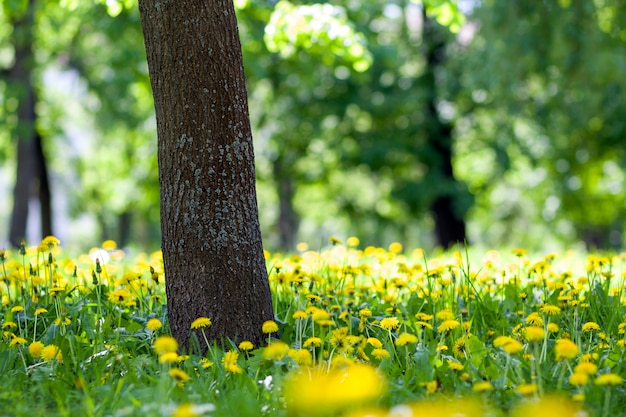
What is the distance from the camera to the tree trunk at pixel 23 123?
40.4 ft

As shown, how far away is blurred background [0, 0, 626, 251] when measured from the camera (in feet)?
33.3

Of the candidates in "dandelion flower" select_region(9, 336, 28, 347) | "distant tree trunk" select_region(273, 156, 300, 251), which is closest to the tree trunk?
"distant tree trunk" select_region(273, 156, 300, 251)

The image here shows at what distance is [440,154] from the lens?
14.8 metres

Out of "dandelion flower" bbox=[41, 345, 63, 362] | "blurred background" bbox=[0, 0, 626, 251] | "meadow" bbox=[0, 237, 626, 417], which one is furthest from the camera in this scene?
"blurred background" bbox=[0, 0, 626, 251]

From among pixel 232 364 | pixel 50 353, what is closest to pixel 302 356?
pixel 232 364

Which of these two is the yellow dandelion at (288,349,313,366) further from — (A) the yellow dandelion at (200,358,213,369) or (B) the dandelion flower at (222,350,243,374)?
(A) the yellow dandelion at (200,358,213,369)

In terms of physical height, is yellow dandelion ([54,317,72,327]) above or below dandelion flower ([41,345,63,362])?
above

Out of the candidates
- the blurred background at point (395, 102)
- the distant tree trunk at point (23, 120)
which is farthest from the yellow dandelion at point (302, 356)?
the distant tree trunk at point (23, 120)

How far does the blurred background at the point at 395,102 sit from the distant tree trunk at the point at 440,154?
0.10 ft

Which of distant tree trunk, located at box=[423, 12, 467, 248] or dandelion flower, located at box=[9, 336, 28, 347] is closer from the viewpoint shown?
dandelion flower, located at box=[9, 336, 28, 347]

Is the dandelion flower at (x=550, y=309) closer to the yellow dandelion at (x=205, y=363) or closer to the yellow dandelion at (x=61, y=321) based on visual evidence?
the yellow dandelion at (x=205, y=363)

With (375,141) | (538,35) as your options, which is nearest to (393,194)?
(375,141)

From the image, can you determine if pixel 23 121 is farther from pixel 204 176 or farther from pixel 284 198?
pixel 204 176

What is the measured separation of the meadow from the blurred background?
452 cm
